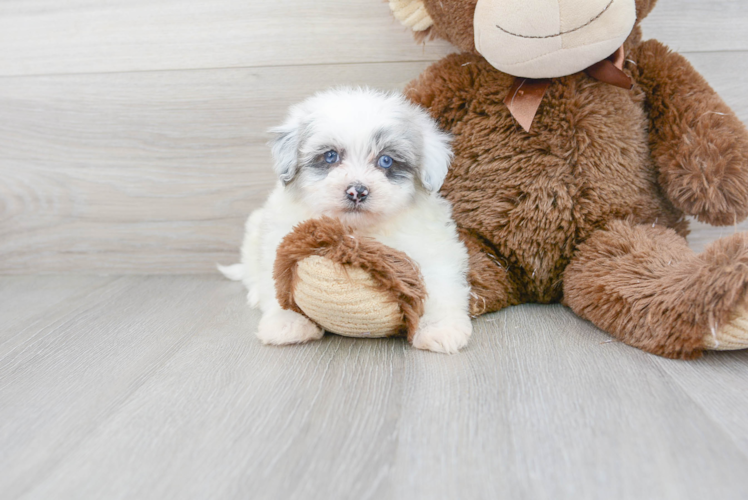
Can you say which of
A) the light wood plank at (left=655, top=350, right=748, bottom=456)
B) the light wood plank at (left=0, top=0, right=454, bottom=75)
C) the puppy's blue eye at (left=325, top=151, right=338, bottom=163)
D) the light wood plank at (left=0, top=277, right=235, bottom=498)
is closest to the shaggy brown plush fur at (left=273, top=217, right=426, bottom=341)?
the puppy's blue eye at (left=325, top=151, right=338, bottom=163)

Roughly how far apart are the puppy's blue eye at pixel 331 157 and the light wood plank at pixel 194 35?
1.81 feet

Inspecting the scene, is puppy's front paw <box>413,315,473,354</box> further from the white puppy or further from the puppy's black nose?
the puppy's black nose

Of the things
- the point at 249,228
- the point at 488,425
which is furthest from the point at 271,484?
the point at 249,228

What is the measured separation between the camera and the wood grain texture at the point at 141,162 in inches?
67.7

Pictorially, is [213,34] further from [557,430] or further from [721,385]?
[721,385]

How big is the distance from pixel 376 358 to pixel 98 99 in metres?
1.30

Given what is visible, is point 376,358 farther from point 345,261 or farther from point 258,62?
point 258,62

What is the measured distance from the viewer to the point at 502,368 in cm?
108

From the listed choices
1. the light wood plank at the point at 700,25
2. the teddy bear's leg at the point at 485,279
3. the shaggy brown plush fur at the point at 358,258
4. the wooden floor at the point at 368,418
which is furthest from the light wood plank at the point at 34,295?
the light wood plank at the point at 700,25

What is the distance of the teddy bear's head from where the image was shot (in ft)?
3.80

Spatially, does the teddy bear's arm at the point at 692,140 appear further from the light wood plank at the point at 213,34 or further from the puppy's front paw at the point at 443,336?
the puppy's front paw at the point at 443,336

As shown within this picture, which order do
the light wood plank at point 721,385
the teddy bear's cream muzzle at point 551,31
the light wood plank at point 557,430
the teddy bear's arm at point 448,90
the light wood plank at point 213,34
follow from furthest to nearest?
the light wood plank at point 213,34
the teddy bear's arm at point 448,90
the teddy bear's cream muzzle at point 551,31
the light wood plank at point 721,385
the light wood plank at point 557,430

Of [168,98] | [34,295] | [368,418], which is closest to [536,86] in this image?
[368,418]

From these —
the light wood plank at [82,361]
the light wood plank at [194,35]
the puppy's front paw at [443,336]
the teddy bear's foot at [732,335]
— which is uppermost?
the light wood plank at [194,35]
